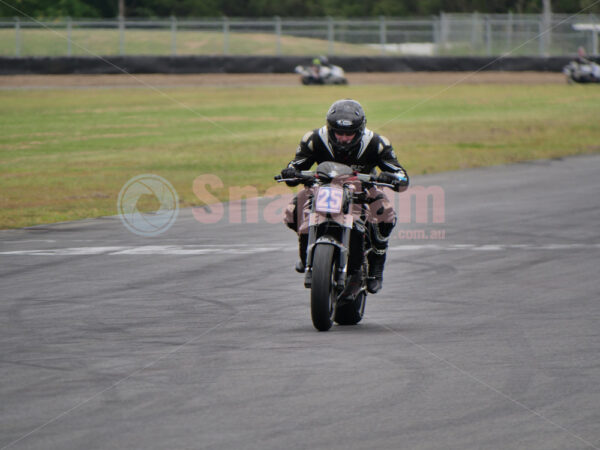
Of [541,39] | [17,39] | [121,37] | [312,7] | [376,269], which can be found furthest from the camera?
[312,7]

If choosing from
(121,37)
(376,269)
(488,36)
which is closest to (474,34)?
(488,36)

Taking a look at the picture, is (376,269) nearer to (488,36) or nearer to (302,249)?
(302,249)

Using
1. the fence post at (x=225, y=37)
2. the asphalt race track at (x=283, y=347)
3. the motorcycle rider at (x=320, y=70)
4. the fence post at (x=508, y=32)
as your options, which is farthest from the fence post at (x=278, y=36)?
the asphalt race track at (x=283, y=347)

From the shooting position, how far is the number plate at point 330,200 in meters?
7.39

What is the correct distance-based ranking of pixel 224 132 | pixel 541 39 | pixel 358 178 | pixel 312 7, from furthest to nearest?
pixel 312 7, pixel 541 39, pixel 224 132, pixel 358 178

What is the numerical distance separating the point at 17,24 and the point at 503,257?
37.1 meters

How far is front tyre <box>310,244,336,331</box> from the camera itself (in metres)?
7.22

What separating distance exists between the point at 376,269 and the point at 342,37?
43444 millimetres

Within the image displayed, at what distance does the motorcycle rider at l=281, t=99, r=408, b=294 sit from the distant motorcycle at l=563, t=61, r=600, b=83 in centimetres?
3589

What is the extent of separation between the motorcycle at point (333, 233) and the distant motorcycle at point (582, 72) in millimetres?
36425

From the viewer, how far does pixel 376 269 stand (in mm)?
8406

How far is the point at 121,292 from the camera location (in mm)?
9258

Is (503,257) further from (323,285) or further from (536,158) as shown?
(536,158)

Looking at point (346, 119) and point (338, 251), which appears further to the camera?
point (346, 119)
